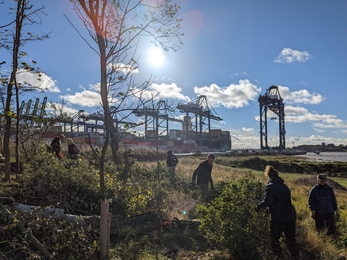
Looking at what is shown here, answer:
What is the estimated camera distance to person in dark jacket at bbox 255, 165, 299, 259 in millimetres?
4582

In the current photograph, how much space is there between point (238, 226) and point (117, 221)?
204 cm

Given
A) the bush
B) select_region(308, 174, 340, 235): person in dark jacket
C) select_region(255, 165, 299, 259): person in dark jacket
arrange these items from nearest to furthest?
1. the bush
2. select_region(255, 165, 299, 259): person in dark jacket
3. select_region(308, 174, 340, 235): person in dark jacket

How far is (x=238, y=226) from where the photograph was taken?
4.30 m

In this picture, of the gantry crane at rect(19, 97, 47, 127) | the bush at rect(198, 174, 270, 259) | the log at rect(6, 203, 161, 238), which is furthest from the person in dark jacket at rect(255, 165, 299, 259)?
the gantry crane at rect(19, 97, 47, 127)

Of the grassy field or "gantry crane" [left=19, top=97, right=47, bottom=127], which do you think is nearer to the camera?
the grassy field

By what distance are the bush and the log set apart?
105 cm

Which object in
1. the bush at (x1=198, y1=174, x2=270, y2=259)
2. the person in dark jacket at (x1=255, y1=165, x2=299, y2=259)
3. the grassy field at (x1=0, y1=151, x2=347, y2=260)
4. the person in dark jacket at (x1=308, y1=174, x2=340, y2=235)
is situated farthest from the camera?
the person in dark jacket at (x1=308, y1=174, x2=340, y2=235)

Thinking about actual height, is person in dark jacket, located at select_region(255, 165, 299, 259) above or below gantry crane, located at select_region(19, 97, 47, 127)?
below

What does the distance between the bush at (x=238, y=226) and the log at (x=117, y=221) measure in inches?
41.4

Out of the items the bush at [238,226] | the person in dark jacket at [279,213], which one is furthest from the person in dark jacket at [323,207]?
the bush at [238,226]

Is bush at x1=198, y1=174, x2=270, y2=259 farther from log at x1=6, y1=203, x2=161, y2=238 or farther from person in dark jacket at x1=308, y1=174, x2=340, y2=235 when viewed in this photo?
person in dark jacket at x1=308, y1=174, x2=340, y2=235

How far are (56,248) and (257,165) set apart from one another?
28.0 m

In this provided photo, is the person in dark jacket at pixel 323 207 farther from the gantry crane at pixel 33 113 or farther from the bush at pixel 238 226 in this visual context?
the gantry crane at pixel 33 113

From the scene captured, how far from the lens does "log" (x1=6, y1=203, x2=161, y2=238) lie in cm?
435
